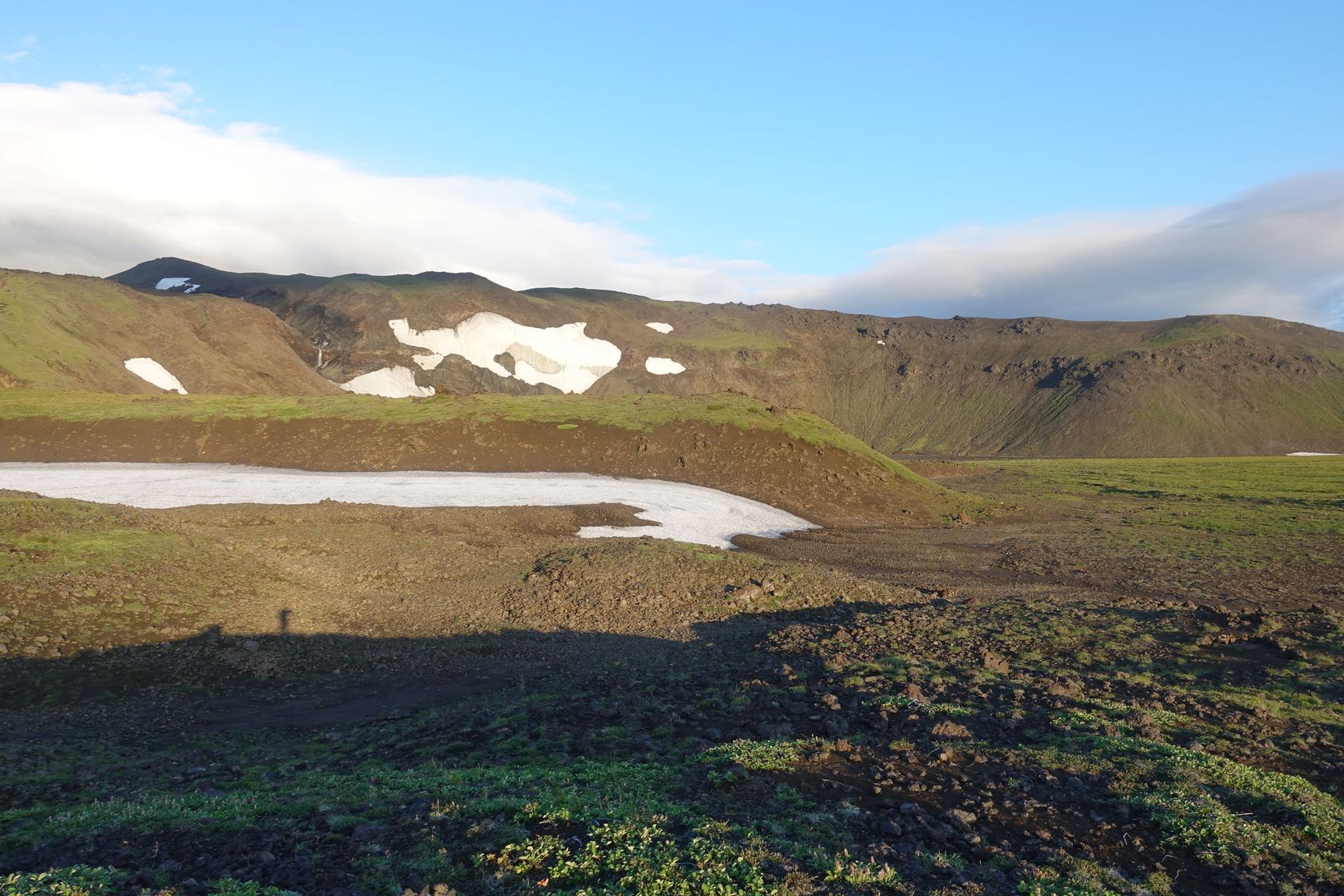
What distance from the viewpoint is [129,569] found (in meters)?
21.8

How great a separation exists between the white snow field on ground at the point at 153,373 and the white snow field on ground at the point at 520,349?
35.0 m

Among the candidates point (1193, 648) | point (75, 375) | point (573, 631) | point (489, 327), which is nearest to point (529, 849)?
point (573, 631)

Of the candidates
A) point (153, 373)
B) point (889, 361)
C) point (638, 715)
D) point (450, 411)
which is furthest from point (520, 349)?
point (638, 715)

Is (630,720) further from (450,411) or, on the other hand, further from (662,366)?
(662,366)

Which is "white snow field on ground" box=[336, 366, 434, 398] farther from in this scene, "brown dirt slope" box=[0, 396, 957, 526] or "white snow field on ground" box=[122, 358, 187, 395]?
"brown dirt slope" box=[0, 396, 957, 526]

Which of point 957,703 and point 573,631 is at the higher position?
point 957,703

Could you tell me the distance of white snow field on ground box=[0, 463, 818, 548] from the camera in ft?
139

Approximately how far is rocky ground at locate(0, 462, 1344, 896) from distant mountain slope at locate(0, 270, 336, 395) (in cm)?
6432

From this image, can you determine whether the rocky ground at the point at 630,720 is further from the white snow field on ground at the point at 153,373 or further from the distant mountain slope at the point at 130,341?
the white snow field on ground at the point at 153,373

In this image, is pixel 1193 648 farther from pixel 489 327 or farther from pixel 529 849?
pixel 489 327

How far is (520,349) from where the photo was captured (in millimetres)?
128250

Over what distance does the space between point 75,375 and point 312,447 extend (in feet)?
133

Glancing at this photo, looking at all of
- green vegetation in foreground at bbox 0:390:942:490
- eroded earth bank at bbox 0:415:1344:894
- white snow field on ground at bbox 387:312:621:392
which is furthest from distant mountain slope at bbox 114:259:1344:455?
eroded earth bank at bbox 0:415:1344:894

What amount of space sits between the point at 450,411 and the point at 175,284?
130m
